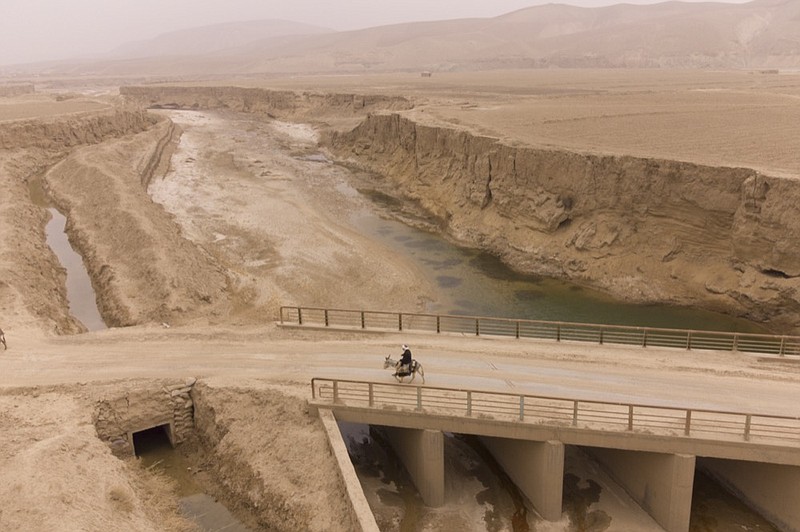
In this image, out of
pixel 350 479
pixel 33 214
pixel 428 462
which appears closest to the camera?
pixel 350 479

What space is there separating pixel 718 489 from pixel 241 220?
3138 centimetres

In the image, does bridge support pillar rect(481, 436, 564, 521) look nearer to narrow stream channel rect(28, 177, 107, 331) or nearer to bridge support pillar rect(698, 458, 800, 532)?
Answer: bridge support pillar rect(698, 458, 800, 532)

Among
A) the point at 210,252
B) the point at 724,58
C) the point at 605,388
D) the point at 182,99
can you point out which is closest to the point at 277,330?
the point at 605,388

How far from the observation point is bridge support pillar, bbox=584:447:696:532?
1481 cm

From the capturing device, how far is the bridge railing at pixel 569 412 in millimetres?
14727

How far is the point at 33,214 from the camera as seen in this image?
38562 mm

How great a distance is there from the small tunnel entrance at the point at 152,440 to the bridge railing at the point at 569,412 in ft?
16.7

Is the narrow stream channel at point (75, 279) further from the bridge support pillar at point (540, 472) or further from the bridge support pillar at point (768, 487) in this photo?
the bridge support pillar at point (768, 487)

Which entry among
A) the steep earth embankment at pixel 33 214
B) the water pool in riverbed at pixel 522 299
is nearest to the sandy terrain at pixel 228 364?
the steep earth embankment at pixel 33 214

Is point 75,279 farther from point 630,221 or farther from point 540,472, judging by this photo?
point 630,221

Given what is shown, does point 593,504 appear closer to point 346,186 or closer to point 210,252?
point 210,252

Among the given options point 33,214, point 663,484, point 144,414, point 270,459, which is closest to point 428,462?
point 270,459

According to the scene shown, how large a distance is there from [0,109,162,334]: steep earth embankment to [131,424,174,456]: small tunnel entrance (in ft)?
21.0

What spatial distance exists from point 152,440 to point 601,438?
13.0m
